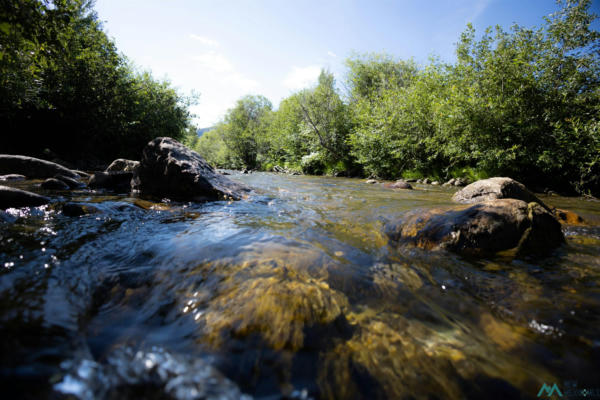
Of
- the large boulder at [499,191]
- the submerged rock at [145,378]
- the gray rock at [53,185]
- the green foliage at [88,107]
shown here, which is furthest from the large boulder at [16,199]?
the green foliage at [88,107]

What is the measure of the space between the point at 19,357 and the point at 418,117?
17.2 metres

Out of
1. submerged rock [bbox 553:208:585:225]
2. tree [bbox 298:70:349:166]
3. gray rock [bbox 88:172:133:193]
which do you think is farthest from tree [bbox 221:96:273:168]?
submerged rock [bbox 553:208:585:225]

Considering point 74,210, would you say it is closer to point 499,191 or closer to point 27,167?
point 499,191

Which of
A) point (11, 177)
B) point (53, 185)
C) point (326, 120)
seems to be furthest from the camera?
point (326, 120)

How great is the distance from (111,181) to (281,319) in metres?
8.94

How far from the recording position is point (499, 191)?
578 centimetres

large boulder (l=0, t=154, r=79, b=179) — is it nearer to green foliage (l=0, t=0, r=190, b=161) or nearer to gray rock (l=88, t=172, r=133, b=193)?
gray rock (l=88, t=172, r=133, b=193)

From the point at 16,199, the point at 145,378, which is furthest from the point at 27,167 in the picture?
the point at 145,378

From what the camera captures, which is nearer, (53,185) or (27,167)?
(53,185)

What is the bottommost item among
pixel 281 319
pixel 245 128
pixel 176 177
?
pixel 281 319

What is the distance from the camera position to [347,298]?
198cm

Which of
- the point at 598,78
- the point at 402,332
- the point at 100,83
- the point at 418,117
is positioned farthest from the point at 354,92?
the point at 402,332

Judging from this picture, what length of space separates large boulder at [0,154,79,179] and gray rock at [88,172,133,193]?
3199mm

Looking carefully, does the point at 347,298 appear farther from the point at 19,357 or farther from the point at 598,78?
the point at 598,78
